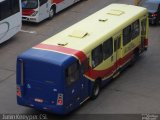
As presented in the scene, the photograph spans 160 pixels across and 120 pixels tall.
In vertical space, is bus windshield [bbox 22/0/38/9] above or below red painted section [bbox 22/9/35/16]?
above

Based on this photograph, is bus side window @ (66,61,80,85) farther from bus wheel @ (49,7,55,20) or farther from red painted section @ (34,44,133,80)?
bus wheel @ (49,7,55,20)

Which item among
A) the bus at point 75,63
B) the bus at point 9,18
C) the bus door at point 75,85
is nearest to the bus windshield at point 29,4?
the bus at point 9,18

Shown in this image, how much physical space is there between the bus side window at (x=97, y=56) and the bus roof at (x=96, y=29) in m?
0.23

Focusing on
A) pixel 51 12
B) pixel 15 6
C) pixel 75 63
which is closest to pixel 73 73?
pixel 75 63

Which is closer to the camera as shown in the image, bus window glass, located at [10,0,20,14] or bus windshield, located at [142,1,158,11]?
bus window glass, located at [10,0,20,14]

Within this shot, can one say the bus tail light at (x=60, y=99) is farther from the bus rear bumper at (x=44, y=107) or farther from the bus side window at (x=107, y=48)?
the bus side window at (x=107, y=48)

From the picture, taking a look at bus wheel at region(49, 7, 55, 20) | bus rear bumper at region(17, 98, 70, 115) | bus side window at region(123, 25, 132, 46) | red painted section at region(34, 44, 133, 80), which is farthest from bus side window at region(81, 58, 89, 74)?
bus wheel at region(49, 7, 55, 20)

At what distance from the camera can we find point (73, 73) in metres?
18.4

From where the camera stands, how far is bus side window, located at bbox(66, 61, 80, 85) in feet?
59.5

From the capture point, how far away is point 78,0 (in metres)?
34.5

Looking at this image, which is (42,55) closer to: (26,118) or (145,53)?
(26,118)

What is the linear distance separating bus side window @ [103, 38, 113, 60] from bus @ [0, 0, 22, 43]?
7.22 metres

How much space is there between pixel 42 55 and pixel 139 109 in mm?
4362

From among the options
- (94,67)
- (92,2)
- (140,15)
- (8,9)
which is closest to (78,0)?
(92,2)
